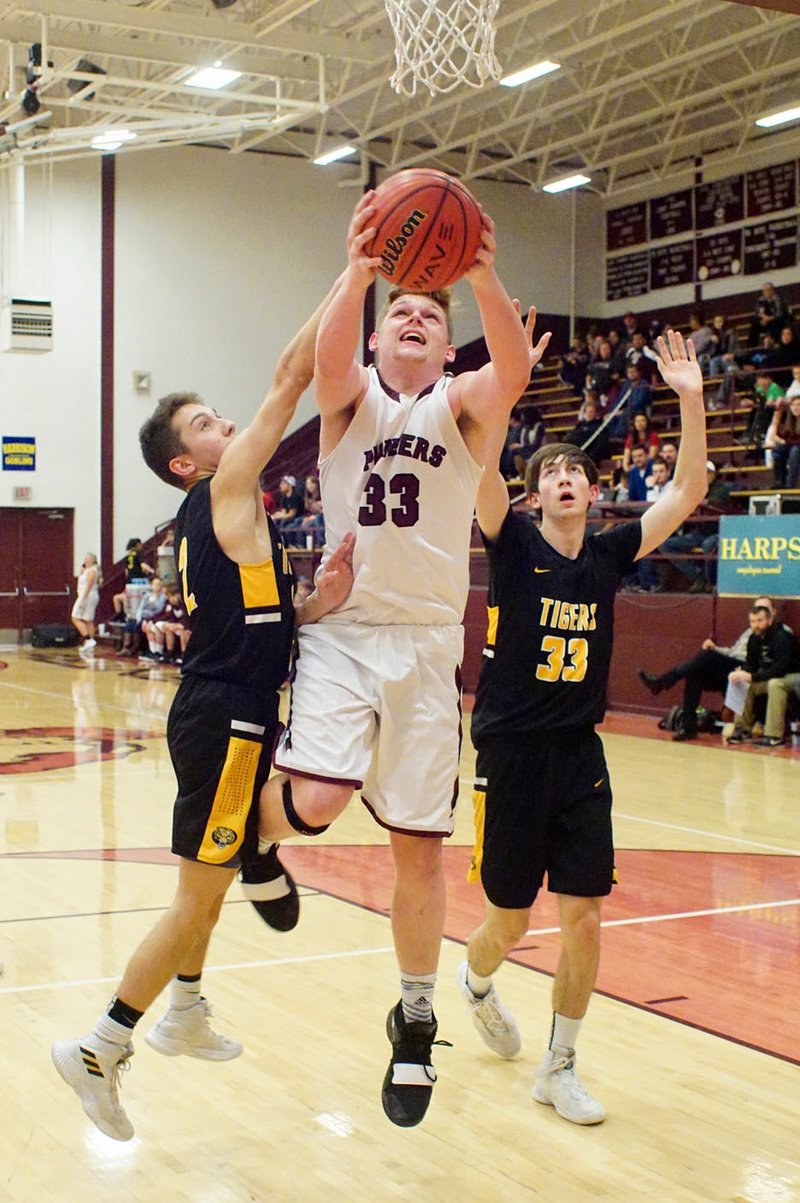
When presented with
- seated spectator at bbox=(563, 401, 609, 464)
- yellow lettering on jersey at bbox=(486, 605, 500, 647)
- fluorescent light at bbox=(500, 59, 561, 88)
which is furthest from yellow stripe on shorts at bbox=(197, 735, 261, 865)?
fluorescent light at bbox=(500, 59, 561, 88)

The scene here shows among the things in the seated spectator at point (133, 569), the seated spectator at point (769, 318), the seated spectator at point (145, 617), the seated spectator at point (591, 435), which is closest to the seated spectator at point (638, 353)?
the seated spectator at point (591, 435)

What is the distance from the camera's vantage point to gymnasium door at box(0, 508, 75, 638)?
22.9 m

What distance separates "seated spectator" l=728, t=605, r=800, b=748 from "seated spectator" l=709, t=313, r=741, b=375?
7716 millimetres

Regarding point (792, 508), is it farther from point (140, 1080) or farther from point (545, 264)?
point (545, 264)

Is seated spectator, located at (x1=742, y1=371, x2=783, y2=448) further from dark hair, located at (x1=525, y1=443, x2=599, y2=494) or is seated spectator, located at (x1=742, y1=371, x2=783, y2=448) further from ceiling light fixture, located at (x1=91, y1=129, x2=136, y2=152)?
dark hair, located at (x1=525, y1=443, x2=599, y2=494)

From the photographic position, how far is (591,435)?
18.8 meters

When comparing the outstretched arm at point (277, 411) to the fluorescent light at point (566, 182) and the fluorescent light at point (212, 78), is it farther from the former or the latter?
the fluorescent light at point (566, 182)

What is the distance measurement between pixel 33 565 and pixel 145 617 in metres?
3.74

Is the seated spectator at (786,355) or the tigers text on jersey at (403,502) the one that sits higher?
the seated spectator at (786,355)

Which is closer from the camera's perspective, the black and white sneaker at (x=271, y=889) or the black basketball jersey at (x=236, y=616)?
the black basketball jersey at (x=236, y=616)

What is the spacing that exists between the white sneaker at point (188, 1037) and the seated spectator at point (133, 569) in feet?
59.1

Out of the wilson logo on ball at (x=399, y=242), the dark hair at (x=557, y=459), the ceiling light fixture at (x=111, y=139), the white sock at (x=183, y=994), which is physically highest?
the ceiling light fixture at (x=111, y=139)

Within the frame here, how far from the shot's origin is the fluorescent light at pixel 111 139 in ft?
61.4

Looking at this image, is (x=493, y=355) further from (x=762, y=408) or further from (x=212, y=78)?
(x=212, y=78)
